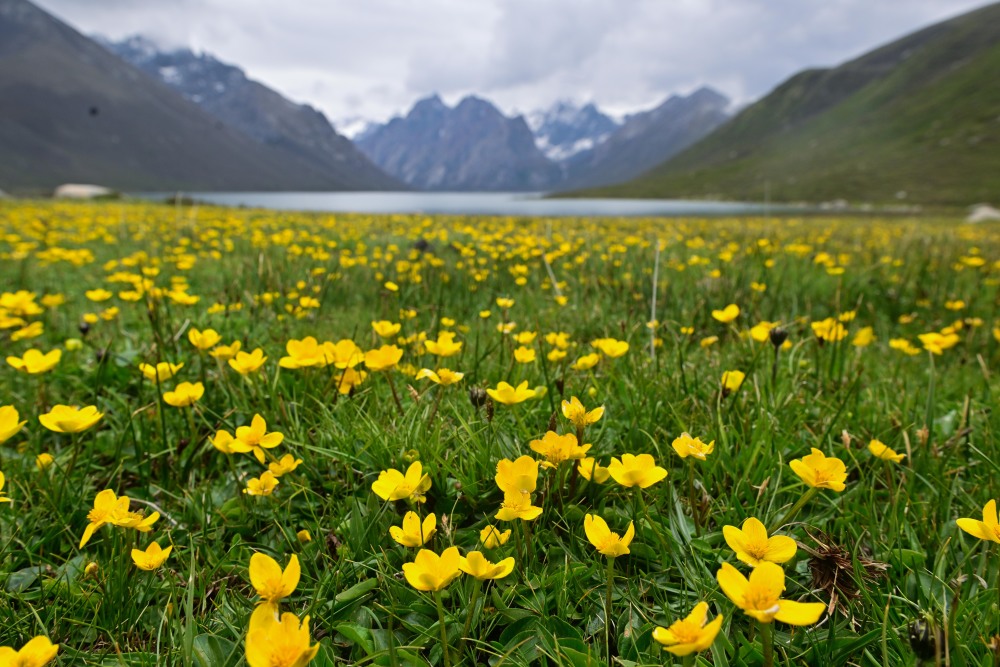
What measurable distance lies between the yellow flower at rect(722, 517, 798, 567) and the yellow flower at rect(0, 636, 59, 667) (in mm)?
1056

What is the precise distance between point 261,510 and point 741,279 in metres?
3.71

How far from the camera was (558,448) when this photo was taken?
1204 mm

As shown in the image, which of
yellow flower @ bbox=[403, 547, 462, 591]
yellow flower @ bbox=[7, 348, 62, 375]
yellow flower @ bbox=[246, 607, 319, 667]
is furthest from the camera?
yellow flower @ bbox=[7, 348, 62, 375]

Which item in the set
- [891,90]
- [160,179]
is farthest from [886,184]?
[160,179]

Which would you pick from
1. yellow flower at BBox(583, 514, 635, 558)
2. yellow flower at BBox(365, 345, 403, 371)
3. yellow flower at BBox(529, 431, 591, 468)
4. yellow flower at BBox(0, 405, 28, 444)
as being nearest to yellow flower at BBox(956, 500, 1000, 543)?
yellow flower at BBox(583, 514, 635, 558)

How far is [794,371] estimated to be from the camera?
2.39 metres

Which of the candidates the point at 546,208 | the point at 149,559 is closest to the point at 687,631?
the point at 149,559

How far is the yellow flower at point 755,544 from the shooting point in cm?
89

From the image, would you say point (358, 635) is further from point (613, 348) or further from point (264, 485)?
point (613, 348)

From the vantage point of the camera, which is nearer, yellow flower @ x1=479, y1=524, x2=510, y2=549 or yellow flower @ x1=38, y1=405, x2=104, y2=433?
yellow flower @ x1=479, y1=524, x2=510, y2=549

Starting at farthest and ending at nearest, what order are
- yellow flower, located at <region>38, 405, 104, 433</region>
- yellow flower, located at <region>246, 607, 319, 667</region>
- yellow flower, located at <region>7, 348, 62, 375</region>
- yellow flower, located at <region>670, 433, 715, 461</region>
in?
yellow flower, located at <region>7, 348, 62, 375</region> → yellow flower, located at <region>38, 405, 104, 433</region> → yellow flower, located at <region>670, 433, 715, 461</region> → yellow flower, located at <region>246, 607, 319, 667</region>

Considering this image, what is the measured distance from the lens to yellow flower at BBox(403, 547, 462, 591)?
0.84 meters

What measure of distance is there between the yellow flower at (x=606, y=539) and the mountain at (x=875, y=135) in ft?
300

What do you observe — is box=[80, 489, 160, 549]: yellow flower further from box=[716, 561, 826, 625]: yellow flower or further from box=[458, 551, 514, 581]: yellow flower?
box=[716, 561, 826, 625]: yellow flower
